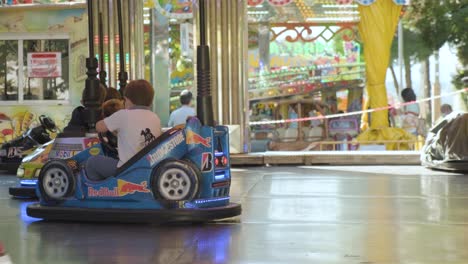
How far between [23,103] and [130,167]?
897cm

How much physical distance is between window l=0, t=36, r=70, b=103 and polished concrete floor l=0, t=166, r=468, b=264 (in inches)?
242

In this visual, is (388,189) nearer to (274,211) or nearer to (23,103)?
(274,211)

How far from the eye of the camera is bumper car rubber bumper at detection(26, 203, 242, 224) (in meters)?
6.57

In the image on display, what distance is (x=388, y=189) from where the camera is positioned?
381 inches

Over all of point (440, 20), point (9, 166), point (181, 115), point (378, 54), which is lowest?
point (9, 166)

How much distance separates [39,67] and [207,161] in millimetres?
9230

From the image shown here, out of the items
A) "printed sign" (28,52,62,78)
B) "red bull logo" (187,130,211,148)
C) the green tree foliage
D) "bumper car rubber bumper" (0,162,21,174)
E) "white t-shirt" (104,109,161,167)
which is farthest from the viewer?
the green tree foliage

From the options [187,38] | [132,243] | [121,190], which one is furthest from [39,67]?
[132,243]

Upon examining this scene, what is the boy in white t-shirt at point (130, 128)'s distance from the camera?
6816 mm

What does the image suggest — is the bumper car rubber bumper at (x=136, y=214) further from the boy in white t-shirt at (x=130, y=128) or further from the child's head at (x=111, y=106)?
the child's head at (x=111, y=106)

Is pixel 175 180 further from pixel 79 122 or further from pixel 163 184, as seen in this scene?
pixel 79 122

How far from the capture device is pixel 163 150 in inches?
260

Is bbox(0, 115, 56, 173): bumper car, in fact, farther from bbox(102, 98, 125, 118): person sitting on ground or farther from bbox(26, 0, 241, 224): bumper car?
bbox(26, 0, 241, 224): bumper car

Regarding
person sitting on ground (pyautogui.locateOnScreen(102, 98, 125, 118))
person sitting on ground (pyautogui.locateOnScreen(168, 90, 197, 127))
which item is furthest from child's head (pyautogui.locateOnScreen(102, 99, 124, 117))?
person sitting on ground (pyautogui.locateOnScreen(168, 90, 197, 127))
